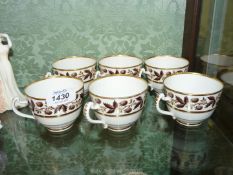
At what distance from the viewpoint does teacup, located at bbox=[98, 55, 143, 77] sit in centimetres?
72

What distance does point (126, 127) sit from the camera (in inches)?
24.1

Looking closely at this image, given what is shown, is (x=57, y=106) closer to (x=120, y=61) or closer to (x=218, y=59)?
(x=120, y=61)

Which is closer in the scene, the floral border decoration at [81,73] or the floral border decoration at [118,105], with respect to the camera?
the floral border decoration at [118,105]

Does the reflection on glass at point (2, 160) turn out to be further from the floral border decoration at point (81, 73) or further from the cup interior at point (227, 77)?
the cup interior at point (227, 77)

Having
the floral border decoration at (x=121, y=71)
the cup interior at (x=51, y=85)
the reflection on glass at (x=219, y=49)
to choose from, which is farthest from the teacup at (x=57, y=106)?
the reflection on glass at (x=219, y=49)

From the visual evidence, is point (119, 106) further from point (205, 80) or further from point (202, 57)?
point (202, 57)

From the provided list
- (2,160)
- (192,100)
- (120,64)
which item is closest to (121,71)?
(120,64)

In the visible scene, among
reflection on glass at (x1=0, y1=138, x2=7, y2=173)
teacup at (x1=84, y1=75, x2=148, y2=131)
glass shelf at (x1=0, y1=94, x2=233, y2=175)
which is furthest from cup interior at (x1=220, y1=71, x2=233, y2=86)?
reflection on glass at (x1=0, y1=138, x2=7, y2=173)

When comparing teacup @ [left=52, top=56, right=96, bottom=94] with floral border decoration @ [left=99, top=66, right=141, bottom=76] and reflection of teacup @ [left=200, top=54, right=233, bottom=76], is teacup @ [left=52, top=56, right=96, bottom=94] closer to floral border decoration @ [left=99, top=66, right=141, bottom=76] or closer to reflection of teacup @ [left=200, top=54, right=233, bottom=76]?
floral border decoration @ [left=99, top=66, right=141, bottom=76]

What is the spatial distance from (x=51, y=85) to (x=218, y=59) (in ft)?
1.46

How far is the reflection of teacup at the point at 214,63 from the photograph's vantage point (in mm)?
700

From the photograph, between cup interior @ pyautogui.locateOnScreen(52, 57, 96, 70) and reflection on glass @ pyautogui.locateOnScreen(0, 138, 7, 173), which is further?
cup interior @ pyautogui.locateOnScreen(52, 57, 96, 70)

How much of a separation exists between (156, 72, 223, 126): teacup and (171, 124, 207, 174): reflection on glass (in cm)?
2

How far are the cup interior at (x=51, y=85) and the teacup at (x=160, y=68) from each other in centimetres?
20
